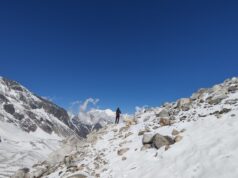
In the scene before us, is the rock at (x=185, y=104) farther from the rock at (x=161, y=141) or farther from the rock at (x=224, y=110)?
the rock at (x=161, y=141)

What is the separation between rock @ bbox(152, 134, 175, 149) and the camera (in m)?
22.1

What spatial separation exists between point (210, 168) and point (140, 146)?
901 cm

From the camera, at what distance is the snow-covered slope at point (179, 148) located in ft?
57.0

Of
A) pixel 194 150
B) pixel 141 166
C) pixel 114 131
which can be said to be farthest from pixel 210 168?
pixel 114 131

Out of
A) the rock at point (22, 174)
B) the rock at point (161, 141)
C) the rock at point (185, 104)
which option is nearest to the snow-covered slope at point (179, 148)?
the rock at point (161, 141)

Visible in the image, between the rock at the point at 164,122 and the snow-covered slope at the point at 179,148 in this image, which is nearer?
the snow-covered slope at the point at 179,148

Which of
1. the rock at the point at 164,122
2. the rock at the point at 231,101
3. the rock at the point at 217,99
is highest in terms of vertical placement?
the rock at the point at 217,99

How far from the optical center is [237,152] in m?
16.6

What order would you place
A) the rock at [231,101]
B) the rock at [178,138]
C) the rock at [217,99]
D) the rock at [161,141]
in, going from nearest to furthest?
the rock at [178,138] < the rock at [161,141] < the rock at [231,101] < the rock at [217,99]

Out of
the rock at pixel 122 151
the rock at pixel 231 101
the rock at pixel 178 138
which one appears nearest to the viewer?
the rock at pixel 178 138

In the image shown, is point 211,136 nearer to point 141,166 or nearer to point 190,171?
point 190,171

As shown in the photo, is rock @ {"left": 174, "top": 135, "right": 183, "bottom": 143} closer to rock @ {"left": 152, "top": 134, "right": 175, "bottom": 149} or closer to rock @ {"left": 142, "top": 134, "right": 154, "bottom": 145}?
rock @ {"left": 152, "top": 134, "right": 175, "bottom": 149}

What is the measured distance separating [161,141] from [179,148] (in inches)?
77.5

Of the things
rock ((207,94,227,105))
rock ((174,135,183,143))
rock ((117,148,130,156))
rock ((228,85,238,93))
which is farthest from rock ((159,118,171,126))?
rock ((228,85,238,93))
